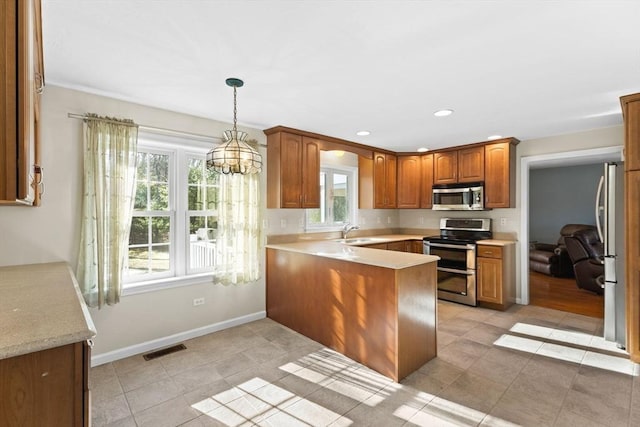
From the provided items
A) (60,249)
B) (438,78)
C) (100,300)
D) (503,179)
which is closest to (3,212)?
(60,249)

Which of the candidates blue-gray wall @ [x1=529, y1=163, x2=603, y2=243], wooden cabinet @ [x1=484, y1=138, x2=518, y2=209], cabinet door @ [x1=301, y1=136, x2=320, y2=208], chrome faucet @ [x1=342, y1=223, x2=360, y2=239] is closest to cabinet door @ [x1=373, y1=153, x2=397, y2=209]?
chrome faucet @ [x1=342, y1=223, x2=360, y2=239]

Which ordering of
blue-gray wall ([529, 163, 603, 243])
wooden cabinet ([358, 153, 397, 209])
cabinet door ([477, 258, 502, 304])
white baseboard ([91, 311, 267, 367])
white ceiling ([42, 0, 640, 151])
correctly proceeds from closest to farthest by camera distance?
1. white ceiling ([42, 0, 640, 151])
2. white baseboard ([91, 311, 267, 367])
3. cabinet door ([477, 258, 502, 304])
4. wooden cabinet ([358, 153, 397, 209])
5. blue-gray wall ([529, 163, 603, 243])

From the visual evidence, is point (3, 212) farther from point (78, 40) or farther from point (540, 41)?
point (540, 41)

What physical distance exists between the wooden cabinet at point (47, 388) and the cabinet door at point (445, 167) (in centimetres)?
489

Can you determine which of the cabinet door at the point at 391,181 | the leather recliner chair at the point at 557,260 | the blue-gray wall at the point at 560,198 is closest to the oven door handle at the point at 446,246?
the cabinet door at the point at 391,181

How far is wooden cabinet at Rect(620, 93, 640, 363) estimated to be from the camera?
2.62m

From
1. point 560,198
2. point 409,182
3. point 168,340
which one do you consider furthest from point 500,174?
point 168,340

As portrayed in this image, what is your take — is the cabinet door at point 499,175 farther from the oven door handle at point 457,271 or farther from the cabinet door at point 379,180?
the cabinet door at point 379,180

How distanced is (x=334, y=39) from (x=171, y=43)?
99 cm

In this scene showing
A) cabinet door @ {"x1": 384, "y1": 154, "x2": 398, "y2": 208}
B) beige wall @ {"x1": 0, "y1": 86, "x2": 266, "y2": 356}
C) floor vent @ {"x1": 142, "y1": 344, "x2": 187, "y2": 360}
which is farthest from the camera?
cabinet door @ {"x1": 384, "y1": 154, "x2": 398, "y2": 208}

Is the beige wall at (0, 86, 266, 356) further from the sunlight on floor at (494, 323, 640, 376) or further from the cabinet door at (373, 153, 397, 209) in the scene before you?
the sunlight on floor at (494, 323, 640, 376)

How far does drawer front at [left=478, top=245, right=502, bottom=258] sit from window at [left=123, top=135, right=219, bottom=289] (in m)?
3.48

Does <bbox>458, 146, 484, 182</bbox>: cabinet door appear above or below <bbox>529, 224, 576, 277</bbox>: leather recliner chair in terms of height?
above

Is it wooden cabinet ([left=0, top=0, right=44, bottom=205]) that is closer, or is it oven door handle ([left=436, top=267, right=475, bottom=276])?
wooden cabinet ([left=0, top=0, right=44, bottom=205])
